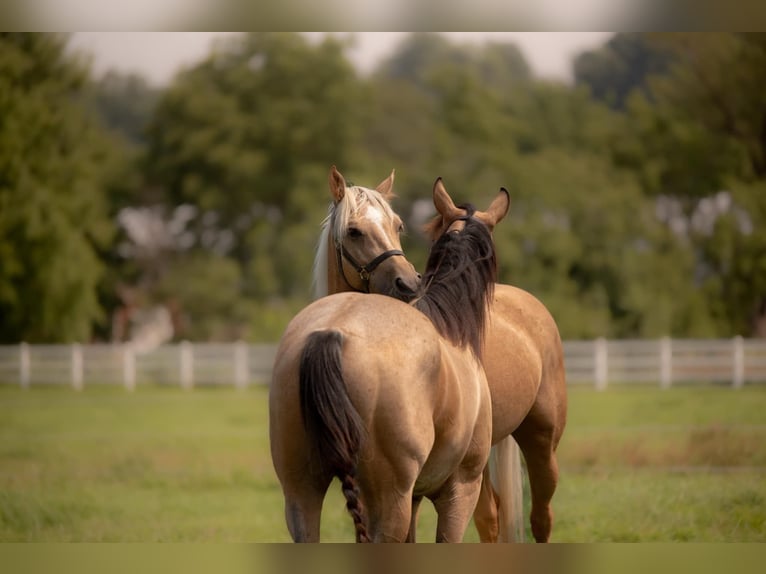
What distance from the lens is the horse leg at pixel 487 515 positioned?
221 inches

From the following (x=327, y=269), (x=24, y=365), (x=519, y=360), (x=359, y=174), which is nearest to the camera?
(x=327, y=269)

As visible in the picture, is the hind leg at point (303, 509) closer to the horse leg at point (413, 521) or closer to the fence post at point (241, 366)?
the horse leg at point (413, 521)

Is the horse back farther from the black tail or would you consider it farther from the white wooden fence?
the white wooden fence

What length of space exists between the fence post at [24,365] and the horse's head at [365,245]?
20.1 metres

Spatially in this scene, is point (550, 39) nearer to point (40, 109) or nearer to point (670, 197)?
point (670, 197)

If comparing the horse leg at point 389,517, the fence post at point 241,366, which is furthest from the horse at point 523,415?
the fence post at point 241,366

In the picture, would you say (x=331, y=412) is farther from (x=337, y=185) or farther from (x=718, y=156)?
(x=718, y=156)

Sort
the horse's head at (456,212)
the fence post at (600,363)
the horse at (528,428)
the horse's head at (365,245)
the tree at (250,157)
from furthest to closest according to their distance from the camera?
the tree at (250,157) → the fence post at (600,363) → the horse at (528,428) → the horse's head at (456,212) → the horse's head at (365,245)

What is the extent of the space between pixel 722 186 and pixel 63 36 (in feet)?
51.8

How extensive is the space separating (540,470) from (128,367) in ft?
64.6

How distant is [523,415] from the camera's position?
5.21 metres

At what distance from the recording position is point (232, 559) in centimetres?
475

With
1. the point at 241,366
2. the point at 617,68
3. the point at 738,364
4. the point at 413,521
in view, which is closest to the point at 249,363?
the point at 241,366

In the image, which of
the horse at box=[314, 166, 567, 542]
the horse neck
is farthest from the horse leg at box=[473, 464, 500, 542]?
the horse neck
